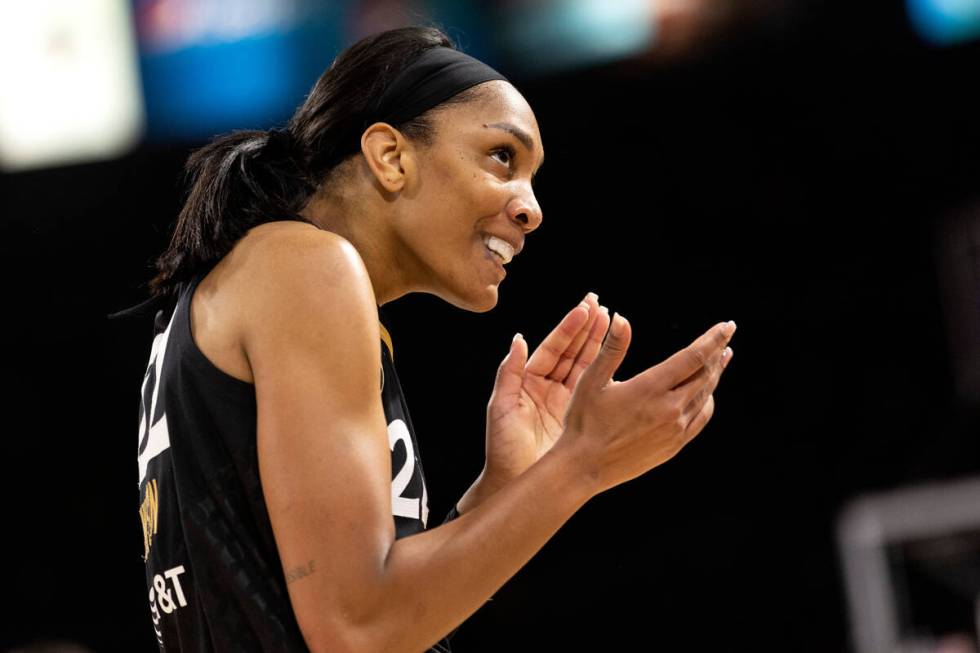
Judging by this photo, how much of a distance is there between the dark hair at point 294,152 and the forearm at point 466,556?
0.58 metres

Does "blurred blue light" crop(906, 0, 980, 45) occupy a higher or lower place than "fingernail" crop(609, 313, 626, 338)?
higher

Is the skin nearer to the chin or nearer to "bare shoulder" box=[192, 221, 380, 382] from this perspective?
"bare shoulder" box=[192, 221, 380, 382]

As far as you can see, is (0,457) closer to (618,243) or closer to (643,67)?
(618,243)

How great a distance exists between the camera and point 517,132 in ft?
6.78

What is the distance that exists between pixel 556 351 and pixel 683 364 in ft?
2.03

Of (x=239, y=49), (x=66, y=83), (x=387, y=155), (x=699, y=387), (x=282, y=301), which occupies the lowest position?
(x=699, y=387)

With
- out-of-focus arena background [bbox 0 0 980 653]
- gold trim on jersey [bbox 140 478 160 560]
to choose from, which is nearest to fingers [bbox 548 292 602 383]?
gold trim on jersey [bbox 140 478 160 560]

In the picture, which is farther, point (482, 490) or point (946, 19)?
point (946, 19)

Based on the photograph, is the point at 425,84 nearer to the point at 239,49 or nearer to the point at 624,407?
the point at 624,407

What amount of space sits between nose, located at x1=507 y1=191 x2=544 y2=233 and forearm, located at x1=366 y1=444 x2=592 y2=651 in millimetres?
552

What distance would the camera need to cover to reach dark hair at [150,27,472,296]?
190 centimetres

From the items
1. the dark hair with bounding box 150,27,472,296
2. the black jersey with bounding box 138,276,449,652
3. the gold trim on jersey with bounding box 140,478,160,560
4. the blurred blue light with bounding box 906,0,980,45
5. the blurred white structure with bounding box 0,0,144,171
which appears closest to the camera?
the black jersey with bounding box 138,276,449,652

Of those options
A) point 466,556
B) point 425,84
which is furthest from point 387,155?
point 466,556

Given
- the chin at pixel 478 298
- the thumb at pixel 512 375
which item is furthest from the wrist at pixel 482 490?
the chin at pixel 478 298
